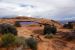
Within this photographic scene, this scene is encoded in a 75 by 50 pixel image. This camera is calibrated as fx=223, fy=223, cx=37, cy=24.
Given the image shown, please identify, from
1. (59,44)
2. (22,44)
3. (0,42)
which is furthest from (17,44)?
(59,44)

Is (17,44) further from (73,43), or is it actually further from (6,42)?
(73,43)

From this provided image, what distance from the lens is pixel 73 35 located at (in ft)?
89.4

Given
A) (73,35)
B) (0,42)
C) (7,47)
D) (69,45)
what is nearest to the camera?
(7,47)

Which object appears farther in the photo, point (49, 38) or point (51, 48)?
point (49, 38)

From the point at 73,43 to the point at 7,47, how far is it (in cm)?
1111

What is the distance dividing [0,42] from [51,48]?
672 cm

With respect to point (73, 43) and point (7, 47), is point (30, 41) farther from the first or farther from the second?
point (73, 43)

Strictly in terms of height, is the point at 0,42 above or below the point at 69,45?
above

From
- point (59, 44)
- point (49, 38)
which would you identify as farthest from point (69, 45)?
point (49, 38)

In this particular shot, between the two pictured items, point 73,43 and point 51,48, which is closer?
point 51,48

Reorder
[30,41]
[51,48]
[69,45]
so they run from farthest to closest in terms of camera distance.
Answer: [69,45] < [51,48] < [30,41]

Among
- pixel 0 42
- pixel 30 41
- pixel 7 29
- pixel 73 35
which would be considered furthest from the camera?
pixel 73 35

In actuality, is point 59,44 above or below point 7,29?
below

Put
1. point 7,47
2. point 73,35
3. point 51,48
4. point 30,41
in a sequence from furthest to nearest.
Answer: point 73,35 → point 51,48 → point 30,41 → point 7,47
